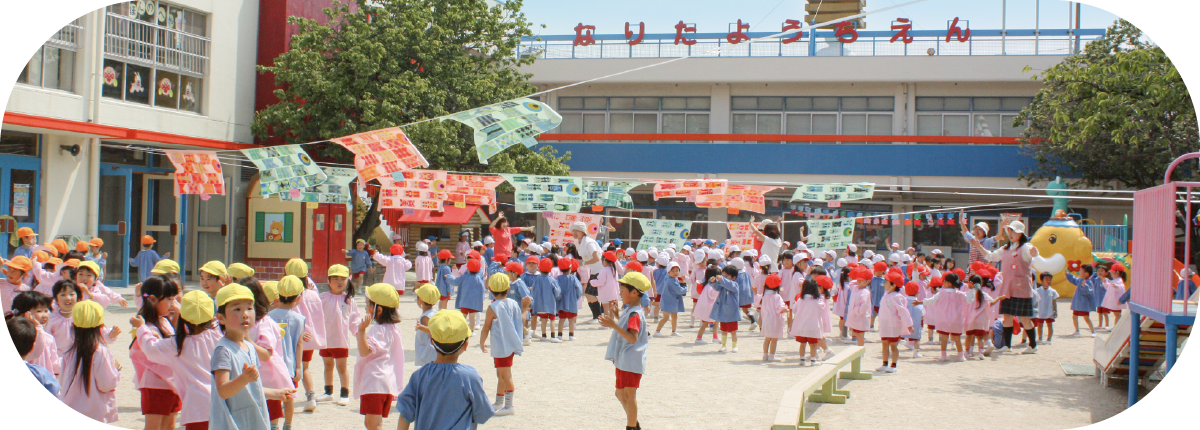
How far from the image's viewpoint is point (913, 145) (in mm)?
25859

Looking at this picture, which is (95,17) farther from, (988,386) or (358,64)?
(988,386)

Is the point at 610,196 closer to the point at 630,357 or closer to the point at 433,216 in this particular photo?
the point at 433,216

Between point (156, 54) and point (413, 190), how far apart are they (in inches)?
277

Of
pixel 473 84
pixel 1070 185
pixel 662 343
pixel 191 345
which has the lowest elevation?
pixel 662 343

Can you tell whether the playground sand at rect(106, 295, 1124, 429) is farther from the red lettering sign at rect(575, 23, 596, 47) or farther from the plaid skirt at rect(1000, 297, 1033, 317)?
the red lettering sign at rect(575, 23, 596, 47)

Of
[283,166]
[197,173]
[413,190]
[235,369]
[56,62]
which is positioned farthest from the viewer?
[56,62]

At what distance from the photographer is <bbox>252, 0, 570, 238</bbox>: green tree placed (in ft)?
60.1

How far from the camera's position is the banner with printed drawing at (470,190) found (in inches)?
570

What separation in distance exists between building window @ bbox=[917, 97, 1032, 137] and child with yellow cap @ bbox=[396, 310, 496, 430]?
1006 inches

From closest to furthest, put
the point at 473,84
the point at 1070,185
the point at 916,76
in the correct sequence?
→ the point at 473,84, the point at 1070,185, the point at 916,76

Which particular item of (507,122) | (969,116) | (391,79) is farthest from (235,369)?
(969,116)

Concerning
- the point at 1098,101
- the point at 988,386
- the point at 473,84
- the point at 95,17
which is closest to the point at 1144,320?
the point at 988,386

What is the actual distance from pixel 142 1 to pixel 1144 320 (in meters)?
17.1

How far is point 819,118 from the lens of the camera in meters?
28.1
